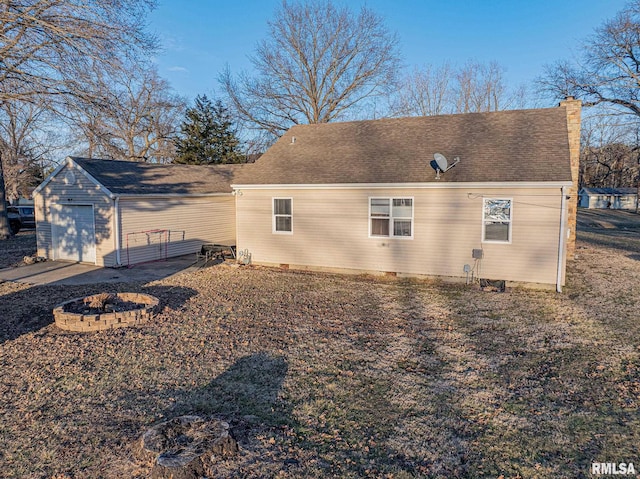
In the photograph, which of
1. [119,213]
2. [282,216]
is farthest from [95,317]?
[119,213]

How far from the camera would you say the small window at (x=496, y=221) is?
10648 mm

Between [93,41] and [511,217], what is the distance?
11992 millimetres

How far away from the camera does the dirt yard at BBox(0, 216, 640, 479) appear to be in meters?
3.77

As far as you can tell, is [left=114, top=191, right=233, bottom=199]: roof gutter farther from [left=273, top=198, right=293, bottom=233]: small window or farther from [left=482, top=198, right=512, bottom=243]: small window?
[left=482, top=198, right=512, bottom=243]: small window

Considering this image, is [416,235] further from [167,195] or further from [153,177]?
[153,177]

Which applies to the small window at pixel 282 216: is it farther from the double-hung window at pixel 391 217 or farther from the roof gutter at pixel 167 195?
the roof gutter at pixel 167 195

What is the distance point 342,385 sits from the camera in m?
5.25

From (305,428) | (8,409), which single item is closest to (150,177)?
(8,409)

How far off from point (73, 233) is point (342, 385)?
13.1 m

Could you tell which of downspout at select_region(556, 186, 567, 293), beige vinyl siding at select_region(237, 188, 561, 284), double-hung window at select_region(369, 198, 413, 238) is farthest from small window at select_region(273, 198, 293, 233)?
downspout at select_region(556, 186, 567, 293)

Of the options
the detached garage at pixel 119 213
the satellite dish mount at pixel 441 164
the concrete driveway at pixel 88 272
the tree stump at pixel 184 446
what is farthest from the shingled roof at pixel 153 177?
the tree stump at pixel 184 446

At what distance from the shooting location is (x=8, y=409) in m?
4.64

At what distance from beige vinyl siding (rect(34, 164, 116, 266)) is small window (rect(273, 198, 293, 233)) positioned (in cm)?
531

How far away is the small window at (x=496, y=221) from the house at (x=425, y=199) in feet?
0.08
